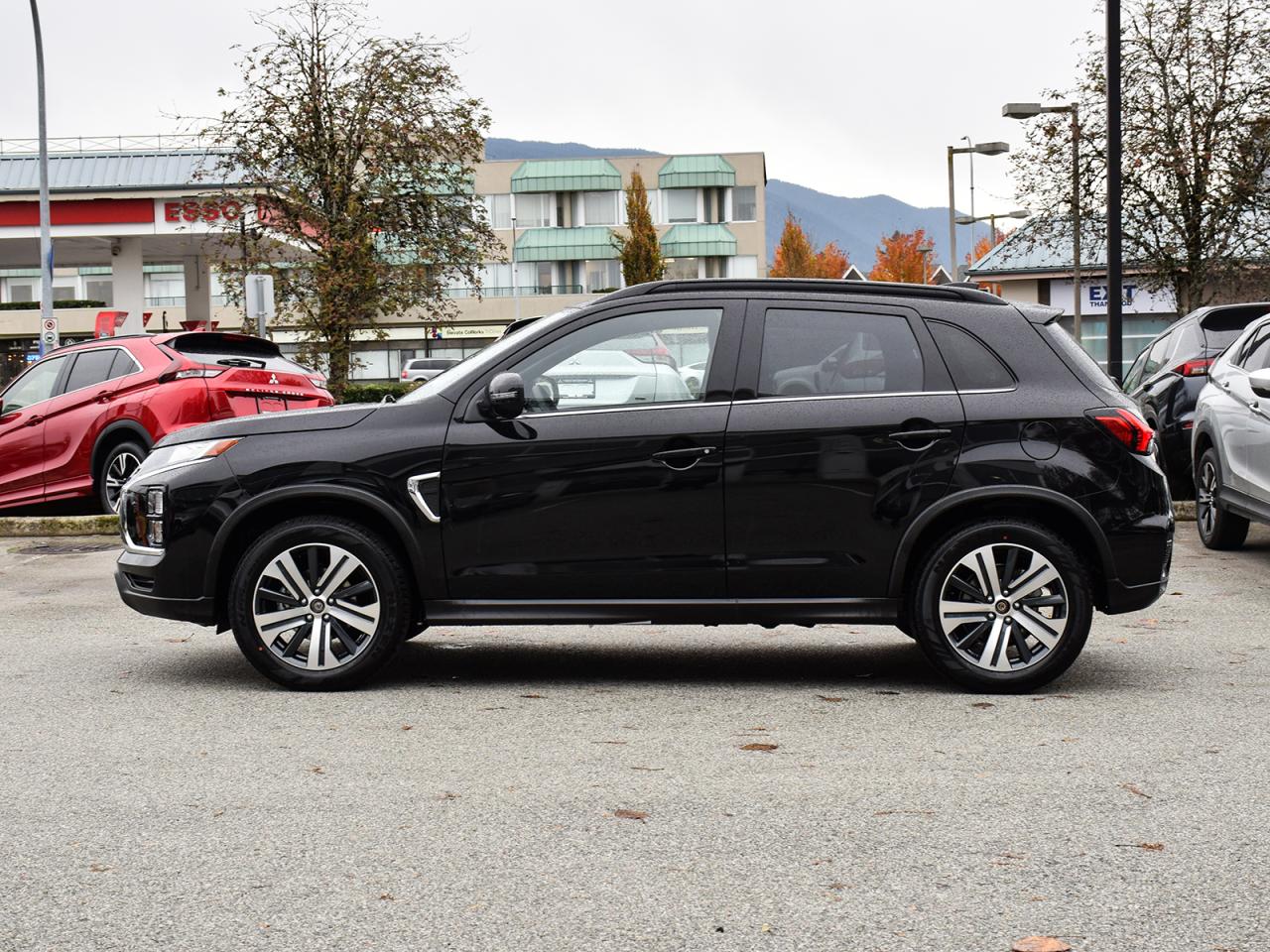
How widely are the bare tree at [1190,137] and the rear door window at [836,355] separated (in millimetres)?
19607

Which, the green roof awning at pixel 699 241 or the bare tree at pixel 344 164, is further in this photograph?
the green roof awning at pixel 699 241

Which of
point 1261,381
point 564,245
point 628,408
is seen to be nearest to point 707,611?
point 628,408

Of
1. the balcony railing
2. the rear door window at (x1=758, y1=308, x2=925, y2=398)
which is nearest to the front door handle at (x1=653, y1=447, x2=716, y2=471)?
the rear door window at (x1=758, y1=308, x2=925, y2=398)

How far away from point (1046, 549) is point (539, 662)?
8.28ft

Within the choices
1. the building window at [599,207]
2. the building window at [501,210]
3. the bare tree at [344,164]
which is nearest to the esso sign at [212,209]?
the bare tree at [344,164]

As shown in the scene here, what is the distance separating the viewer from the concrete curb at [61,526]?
14570mm

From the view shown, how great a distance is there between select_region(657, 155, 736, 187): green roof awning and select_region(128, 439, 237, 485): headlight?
7711 cm

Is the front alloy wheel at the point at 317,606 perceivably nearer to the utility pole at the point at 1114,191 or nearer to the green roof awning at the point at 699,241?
the utility pole at the point at 1114,191

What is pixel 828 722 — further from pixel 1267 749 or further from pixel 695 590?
pixel 1267 749

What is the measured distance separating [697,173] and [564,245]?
8.16 meters

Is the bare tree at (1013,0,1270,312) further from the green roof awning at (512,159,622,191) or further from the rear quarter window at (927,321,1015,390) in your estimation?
the green roof awning at (512,159,622,191)

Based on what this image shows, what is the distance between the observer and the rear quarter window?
6727 mm

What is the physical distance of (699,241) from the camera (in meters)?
83.0

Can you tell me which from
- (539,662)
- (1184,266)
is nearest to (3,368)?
(1184,266)
